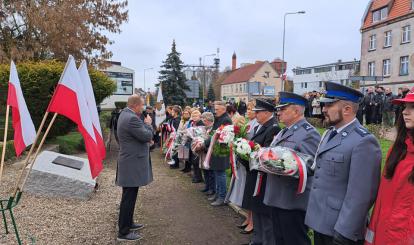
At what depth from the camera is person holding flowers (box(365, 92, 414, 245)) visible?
92.0 inches

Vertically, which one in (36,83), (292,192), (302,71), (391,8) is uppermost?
(391,8)

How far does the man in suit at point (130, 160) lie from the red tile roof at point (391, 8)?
39.2 m

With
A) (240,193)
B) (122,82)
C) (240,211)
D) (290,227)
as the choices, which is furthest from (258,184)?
(122,82)

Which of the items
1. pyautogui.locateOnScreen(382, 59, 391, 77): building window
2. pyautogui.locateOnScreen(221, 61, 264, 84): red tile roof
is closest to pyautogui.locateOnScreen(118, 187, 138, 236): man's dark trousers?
pyautogui.locateOnScreen(382, 59, 391, 77): building window

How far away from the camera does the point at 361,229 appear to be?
2.79 metres

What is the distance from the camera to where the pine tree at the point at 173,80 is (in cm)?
4388

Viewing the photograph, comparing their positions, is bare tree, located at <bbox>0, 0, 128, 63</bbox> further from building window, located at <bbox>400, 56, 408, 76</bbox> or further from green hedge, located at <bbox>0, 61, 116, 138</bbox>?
building window, located at <bbox>400, 56, 408, 76</bbox>

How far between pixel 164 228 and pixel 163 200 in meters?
1.63

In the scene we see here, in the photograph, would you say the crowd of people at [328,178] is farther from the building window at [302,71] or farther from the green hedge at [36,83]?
the building window at [302,71]

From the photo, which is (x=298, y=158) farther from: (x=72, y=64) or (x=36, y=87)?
(x=36, y=87)

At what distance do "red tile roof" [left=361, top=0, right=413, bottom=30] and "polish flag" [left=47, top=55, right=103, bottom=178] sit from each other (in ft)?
132

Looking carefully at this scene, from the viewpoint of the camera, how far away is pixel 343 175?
2.94m

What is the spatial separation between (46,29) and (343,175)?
55.3 ft

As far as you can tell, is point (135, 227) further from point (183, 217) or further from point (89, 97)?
point (89, 97)
